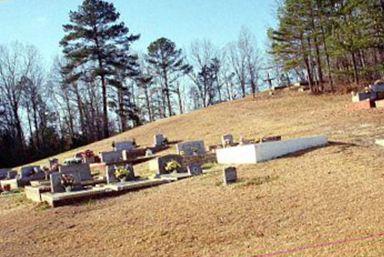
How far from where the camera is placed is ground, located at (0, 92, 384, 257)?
7.20 m

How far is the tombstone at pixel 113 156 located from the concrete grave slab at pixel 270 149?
325 inches

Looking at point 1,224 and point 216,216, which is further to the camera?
point 1,224

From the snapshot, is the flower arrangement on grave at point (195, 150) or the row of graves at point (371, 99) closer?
the flower arrangement on grave at point (195, 150)

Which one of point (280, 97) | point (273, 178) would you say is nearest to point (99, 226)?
point (273, 178)

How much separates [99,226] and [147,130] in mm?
25469

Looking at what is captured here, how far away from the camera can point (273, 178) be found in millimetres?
11711

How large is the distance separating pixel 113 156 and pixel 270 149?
1035 centimetres

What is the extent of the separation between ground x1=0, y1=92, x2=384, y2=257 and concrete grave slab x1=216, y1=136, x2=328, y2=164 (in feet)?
1.88

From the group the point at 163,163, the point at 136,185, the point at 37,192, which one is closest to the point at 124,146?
the point at 163,163

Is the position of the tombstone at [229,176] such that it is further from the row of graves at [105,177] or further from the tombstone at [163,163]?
the tombstone at [163,163]

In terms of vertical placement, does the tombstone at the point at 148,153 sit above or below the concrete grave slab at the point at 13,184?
above

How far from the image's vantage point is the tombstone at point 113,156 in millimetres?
23047

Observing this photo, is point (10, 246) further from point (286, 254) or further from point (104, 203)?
point (286, 254)

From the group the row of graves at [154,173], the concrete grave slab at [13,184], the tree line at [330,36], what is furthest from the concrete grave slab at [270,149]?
the tree line at [330,36]
